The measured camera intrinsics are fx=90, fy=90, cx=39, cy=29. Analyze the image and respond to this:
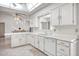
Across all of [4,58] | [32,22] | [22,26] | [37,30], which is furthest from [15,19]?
[4,58]

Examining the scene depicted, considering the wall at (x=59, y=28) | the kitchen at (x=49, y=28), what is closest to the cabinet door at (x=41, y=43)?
the kitchen at (x=49, y=28)

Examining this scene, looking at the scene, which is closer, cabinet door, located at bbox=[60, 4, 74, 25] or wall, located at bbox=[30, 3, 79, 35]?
cabinet door, located at bbox=[60, 4, 74, 25]

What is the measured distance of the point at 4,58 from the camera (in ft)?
3.29

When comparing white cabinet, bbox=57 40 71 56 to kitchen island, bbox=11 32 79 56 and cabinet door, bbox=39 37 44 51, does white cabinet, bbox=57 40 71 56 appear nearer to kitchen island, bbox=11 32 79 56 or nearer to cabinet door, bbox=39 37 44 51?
kitchen island, bbox=11 32 79 56

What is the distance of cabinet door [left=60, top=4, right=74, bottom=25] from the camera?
2.11 meters

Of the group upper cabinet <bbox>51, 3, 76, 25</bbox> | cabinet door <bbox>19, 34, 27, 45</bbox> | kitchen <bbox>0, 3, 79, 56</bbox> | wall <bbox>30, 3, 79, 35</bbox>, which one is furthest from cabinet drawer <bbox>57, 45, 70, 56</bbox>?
cabinet door <bbox>19, 34, 27, 45</bbox>

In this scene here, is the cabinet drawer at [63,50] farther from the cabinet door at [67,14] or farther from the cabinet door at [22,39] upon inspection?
the cabinet door at [22,39]

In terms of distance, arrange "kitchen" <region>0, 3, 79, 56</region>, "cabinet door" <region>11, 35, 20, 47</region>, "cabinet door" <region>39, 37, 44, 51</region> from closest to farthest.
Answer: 1. "kitchen" <region>0, 3, 79, 56</region>
2. "cabinet door" <region>39, 37, 44, 51</region>
3. "cabinet door" <region>11, 35, 20, 47</region>

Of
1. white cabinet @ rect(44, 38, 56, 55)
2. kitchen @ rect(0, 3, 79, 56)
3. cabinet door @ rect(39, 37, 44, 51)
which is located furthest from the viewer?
cabinet door @ rect(39, 37, 44, 51)

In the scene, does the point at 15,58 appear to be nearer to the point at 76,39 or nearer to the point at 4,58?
the point at 4,58

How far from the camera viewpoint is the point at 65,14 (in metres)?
2.28

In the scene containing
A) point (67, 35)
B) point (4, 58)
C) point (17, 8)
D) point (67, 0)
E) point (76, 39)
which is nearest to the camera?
point (4, 58)

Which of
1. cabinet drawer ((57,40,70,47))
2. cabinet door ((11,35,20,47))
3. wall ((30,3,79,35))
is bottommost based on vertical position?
cabinet door ((11,35,20,47))

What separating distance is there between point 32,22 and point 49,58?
3066 mm
